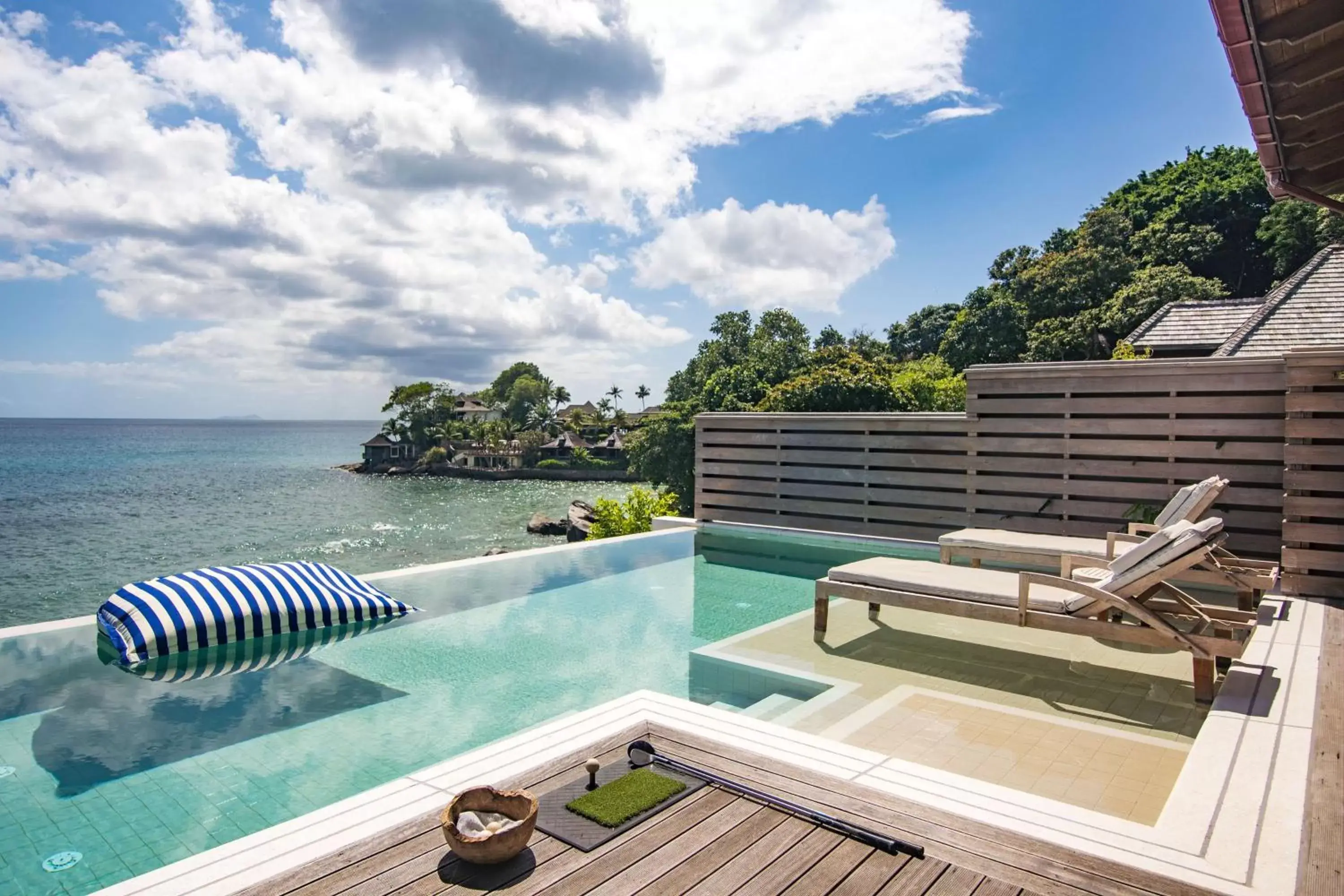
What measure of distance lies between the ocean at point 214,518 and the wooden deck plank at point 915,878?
75.1ft

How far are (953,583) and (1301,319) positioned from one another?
7973 millimetres

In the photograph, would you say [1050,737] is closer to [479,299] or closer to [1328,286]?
[1328,286]

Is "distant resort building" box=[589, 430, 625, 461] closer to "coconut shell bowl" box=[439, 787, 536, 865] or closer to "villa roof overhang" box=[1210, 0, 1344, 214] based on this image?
A: "villa roof overhang" box=[1210, 0, 1344, 214]

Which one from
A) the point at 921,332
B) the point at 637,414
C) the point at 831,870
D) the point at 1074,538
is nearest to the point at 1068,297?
the point at 921,332

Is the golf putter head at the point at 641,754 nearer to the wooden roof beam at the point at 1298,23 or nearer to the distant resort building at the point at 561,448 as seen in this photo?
the wooden roof beam at the point at 1298,23

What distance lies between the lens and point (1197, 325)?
1398 cm

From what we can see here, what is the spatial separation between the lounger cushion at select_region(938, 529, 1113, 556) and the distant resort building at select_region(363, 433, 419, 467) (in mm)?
65254

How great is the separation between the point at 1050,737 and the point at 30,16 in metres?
23.7

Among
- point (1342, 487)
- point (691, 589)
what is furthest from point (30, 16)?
point (1342, 487)

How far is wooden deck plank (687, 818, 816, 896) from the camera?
183 cm

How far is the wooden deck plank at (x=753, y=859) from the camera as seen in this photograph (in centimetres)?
183

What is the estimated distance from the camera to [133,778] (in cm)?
309

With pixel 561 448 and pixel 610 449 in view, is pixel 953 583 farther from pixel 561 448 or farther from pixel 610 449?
pixel 561 448

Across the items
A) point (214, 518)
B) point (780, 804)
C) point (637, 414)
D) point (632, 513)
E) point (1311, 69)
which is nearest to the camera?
point (780, 804)
